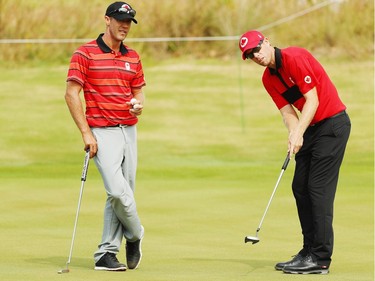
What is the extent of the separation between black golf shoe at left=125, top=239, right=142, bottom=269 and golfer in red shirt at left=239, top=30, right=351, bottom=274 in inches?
38.4

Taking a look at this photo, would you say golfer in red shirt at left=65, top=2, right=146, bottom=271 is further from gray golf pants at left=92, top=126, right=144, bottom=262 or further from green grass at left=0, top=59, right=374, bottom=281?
green grass at left=0, top=59, right=374, bottom=281

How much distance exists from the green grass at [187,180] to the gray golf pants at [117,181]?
0.87 ft

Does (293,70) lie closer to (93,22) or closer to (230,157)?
(230,157)

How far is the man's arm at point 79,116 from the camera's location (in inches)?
312

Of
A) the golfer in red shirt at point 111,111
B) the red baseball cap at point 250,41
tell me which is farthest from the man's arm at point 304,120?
the golfer in red shirt at point 111,111

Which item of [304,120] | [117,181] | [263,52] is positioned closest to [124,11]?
[263,52]

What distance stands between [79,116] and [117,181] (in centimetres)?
51

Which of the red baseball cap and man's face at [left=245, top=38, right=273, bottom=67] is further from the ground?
the red baseball cap

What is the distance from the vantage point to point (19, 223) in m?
10.5

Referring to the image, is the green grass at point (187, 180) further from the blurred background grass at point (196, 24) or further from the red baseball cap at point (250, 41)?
the red baseball cap at point (250, 41)

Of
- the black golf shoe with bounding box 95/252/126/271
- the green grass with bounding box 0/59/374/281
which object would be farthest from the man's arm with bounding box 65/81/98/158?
the green grass with bounding box 0/59/374/281

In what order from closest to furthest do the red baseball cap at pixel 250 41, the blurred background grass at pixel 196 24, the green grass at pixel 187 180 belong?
the red baseball cap at pixel 250 41 < the green grass at pixel 187 180 < the blurred background grass at pixel 196 24

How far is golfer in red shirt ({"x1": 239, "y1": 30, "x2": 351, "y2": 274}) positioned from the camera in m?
7.82

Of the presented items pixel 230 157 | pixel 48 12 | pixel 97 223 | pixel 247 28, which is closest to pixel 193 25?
pixel 247 28
